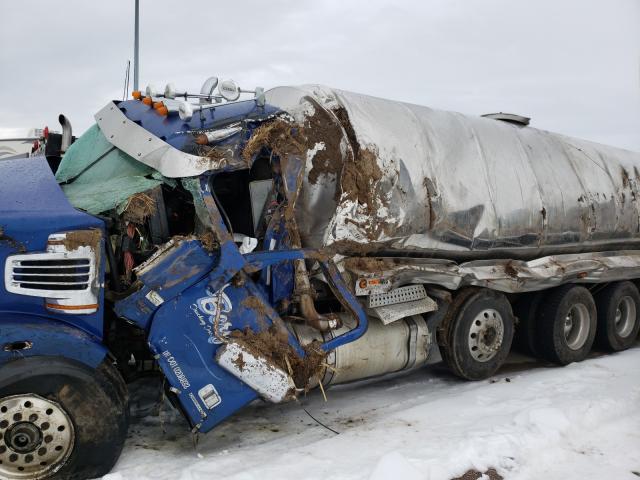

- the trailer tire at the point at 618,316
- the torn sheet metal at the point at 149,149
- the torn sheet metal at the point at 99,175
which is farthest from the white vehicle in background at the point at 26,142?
the trailer tire at the point at 618,316

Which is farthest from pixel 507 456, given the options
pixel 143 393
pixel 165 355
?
pixel 143 393

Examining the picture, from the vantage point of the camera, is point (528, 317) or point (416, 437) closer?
point (416, 437)

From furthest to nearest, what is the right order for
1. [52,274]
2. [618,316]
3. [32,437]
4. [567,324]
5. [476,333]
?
[618,316] → [567,324] → [476,333] → [52,274] → [32,437]

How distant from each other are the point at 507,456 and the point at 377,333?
1.45 metres

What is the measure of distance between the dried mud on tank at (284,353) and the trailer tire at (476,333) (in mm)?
1718

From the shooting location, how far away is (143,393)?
198 inches

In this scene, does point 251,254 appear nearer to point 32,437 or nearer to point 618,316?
point 32,437

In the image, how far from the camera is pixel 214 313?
3875 millimetres

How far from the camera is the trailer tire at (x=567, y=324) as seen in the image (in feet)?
21.3

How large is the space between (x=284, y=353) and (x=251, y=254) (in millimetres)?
751

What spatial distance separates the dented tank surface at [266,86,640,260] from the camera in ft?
14.7

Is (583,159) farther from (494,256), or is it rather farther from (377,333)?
(377,333)

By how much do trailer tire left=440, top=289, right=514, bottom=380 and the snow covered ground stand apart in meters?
0.21

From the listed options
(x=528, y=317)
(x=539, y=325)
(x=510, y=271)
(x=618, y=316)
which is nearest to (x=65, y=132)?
(x=510, y=271)
